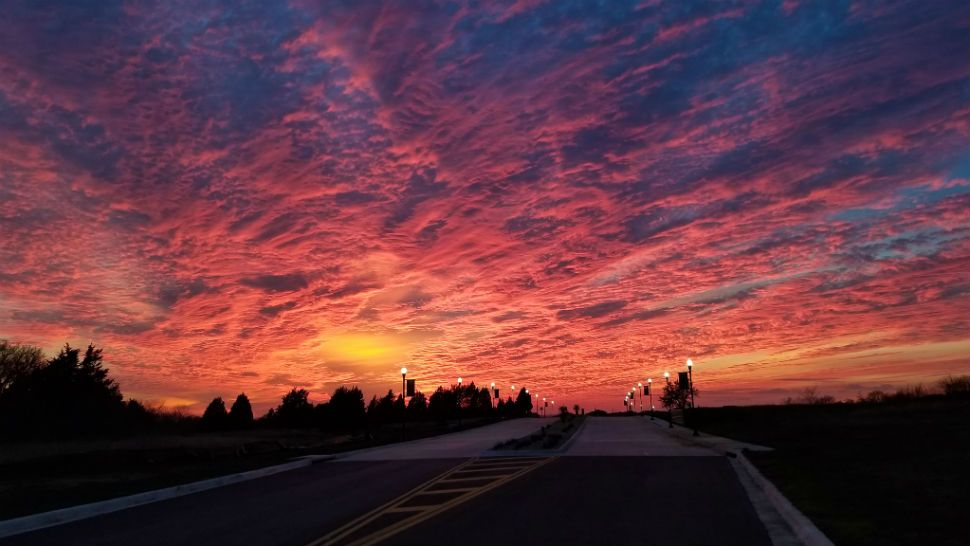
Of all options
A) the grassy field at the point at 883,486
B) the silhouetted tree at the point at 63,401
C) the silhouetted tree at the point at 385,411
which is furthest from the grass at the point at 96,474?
the silhouetted tree at the point at 385,411

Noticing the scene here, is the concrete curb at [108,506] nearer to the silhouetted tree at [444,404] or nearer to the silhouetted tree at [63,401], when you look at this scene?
the silhouetted tree at [63,401]

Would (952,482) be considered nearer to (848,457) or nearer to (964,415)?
(848,457)

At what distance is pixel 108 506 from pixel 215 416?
277ft

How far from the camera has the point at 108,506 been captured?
1472 cm

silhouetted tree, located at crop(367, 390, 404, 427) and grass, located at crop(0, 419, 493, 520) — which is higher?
silhouetted tree, located at crop(367, 390, 404, 427)

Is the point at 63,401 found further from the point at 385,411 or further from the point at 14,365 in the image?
the point at 385,411

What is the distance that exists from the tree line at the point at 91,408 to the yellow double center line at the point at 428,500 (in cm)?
2001

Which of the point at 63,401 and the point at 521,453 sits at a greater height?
the point at 63,401

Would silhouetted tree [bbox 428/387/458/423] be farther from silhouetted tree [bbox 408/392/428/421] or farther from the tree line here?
the tree line

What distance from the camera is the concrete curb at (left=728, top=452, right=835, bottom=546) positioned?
9.13m

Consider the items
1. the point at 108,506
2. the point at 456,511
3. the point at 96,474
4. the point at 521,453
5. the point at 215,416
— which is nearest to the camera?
the point at 456,511

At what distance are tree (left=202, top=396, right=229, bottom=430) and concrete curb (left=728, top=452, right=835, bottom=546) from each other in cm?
8714

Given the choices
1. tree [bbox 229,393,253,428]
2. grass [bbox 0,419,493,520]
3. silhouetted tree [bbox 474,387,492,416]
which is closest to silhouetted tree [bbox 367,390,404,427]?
tree [bbox 229,393,253,428]

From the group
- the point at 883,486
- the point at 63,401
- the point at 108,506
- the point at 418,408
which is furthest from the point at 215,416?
the point at 883,486
